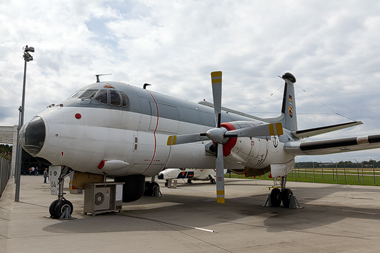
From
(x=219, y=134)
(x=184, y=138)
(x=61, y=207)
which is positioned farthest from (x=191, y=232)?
(x=61, y=207)

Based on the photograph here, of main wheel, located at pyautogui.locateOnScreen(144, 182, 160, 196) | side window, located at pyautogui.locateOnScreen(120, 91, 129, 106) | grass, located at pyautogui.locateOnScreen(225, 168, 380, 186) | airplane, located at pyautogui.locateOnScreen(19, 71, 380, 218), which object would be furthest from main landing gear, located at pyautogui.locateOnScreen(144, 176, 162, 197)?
grass, located at pyautogui.locateOnScreen(225, 168, 380, 186)

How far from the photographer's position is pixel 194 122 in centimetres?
1291

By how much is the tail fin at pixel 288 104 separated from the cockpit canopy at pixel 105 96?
10.7 meters

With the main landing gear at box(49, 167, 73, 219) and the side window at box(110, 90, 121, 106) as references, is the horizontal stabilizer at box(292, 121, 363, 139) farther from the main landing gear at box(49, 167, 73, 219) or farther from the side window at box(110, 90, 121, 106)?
the main landing gear at box(49, 167, 73, 219)

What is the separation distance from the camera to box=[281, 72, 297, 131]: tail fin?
58.4ft

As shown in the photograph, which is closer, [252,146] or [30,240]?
[30,240]

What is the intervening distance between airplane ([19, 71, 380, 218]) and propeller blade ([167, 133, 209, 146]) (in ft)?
0.12

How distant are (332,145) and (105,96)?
9008mm

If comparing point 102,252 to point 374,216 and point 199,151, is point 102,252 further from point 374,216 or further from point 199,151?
point 374,216

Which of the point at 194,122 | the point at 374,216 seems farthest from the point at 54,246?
the point at 374,216

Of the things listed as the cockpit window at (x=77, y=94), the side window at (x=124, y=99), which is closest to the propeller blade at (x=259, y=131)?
the side window at (x=124, y=99)

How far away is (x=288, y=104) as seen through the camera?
59.4 ft

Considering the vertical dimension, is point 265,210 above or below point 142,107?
below

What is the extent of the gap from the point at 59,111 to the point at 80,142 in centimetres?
114
